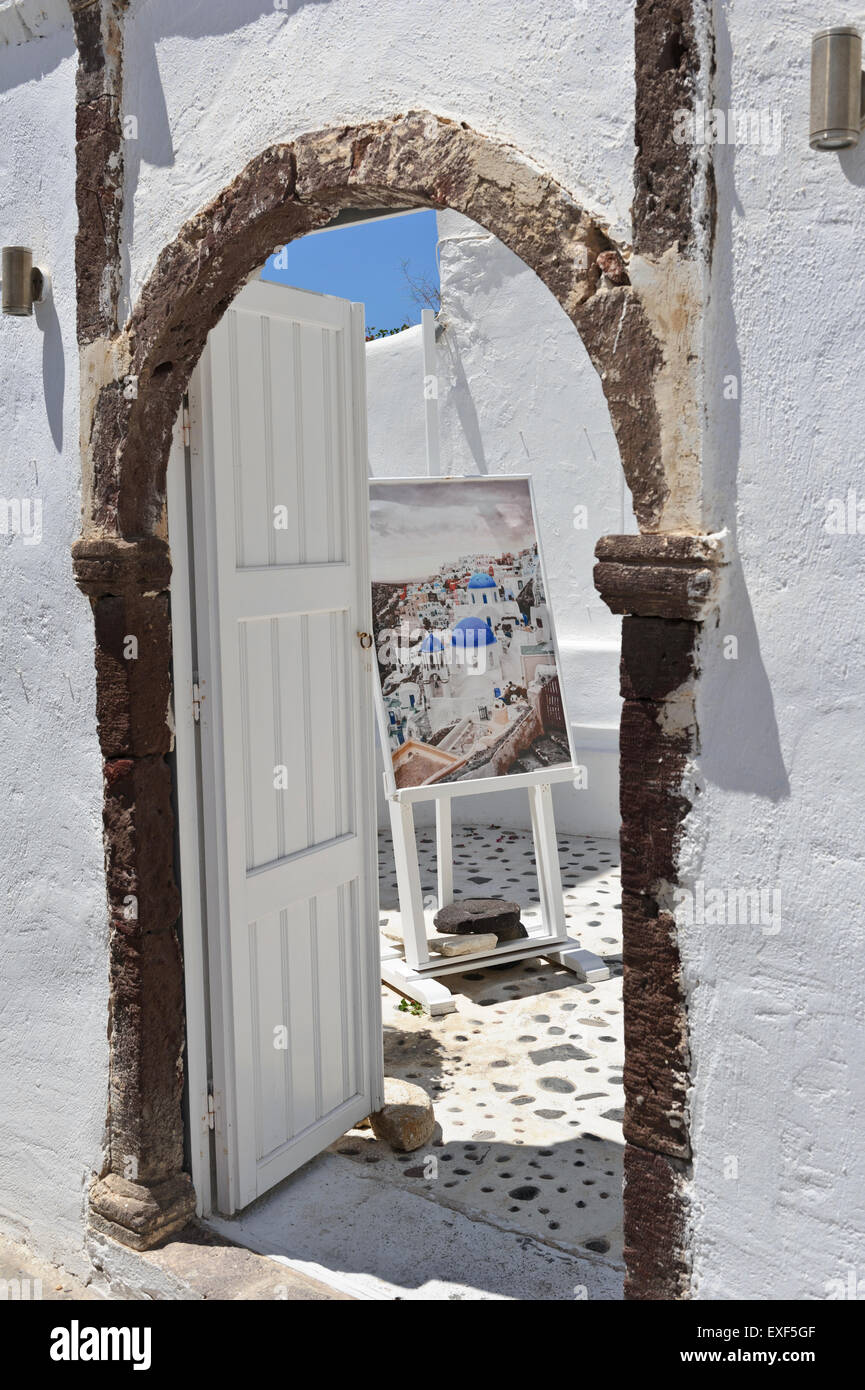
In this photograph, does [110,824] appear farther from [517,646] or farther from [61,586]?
[517,646]

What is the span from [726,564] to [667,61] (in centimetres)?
91

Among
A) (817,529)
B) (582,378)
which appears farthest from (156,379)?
(582,378)

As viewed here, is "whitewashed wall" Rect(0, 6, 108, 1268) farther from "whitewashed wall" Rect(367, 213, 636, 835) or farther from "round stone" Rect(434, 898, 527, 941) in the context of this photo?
"whitewashed wall" Rect(367, 213, 636, 835)

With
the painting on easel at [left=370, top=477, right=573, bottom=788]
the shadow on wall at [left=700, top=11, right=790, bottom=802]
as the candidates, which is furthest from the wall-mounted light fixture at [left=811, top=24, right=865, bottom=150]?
the painting on easel at [left=370, top=477, right=573, bottom=788]

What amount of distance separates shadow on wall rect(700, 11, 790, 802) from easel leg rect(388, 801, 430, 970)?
3.16 meters

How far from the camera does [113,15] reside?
3.22 meters

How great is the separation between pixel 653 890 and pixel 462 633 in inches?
129

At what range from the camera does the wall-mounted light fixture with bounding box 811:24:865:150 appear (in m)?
1.98

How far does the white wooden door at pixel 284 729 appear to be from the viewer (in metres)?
3.42

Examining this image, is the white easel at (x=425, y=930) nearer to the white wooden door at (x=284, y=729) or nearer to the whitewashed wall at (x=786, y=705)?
the white wooden door at (x=284, y=729)

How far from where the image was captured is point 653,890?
2.37m

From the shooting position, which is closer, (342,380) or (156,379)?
(156,379)

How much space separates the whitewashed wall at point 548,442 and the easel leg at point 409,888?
2.59 metres

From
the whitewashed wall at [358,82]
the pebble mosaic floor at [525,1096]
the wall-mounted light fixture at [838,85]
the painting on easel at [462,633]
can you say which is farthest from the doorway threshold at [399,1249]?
the wall-mounted light fixture at [838,85]
